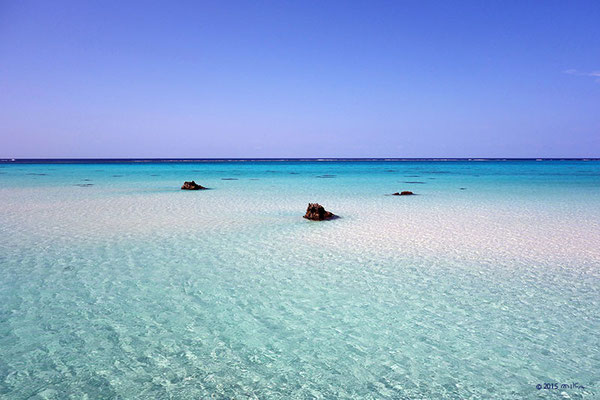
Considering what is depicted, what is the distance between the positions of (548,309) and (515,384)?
2060 mm

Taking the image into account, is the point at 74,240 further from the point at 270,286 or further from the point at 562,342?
the point at 562,342

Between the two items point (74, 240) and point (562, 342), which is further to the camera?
point (74, 240)

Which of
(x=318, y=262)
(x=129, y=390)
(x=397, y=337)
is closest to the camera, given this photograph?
(x=129, y=390)

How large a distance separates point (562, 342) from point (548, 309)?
955 millimetres

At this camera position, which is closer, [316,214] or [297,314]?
[297,314]

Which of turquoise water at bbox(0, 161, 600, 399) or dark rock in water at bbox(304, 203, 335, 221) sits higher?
dark rock in water at bbox(304, 203, 335, 221)

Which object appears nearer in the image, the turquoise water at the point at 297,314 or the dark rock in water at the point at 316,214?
the turquoise water at the point at 297,314

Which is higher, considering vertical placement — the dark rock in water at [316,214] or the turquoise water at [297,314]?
the dark rock in water at [316,214]

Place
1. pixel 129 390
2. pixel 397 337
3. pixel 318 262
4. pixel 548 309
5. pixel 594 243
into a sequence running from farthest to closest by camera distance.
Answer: pixel 594 243, pixel 318 262, pixel 548 309, pixel 397 337, pixel 129 390

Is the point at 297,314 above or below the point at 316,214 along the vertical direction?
below

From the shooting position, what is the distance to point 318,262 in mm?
6941

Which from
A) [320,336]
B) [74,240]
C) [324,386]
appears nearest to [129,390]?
[324,386]

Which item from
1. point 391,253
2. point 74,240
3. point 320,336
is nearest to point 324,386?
point 320,336

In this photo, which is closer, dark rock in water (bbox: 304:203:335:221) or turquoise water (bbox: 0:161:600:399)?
turquoise water (bbox: 0:161:600:399)
